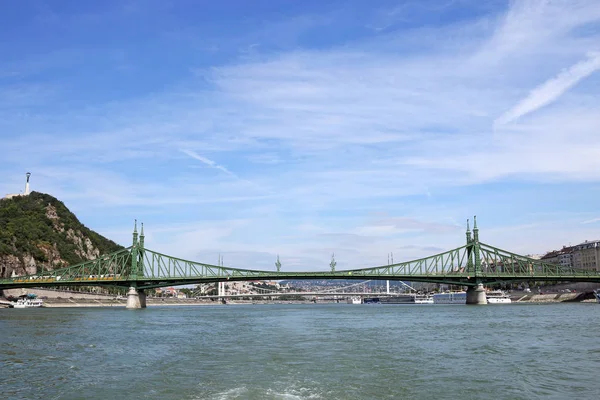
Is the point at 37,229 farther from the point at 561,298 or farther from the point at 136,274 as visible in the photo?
the point at 561,298

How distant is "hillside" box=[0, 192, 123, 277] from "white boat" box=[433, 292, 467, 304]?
94.8 metres

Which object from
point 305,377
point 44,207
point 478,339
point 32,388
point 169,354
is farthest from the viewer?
point 44,207

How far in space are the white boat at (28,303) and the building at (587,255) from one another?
129607mm

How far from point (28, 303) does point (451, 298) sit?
98.6 m

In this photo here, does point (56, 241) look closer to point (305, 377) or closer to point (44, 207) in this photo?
point (44, 207)

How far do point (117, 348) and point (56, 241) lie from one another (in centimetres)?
12398

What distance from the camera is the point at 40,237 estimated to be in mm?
138750

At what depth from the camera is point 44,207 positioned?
15425 centimetres

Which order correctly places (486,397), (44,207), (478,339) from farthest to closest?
1. (44,207)
2. (478,339)
3. (486,397)

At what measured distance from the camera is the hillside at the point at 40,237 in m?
126

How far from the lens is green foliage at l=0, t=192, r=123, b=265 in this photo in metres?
128

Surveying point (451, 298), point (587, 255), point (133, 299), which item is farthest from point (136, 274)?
point (587, 255)

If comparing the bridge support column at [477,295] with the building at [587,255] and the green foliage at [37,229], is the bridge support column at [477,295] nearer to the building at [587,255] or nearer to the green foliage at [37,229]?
the building at [587,255]

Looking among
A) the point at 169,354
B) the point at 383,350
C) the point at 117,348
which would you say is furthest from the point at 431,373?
the point at 117,348
